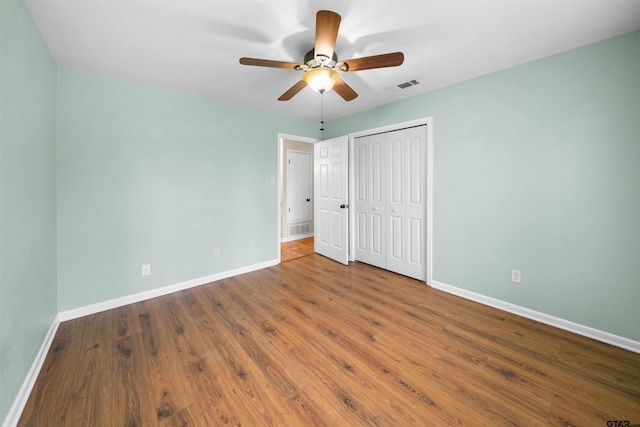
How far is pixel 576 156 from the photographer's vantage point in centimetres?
216

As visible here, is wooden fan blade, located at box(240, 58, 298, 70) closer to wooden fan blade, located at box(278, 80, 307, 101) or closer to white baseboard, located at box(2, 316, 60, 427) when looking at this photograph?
wooden fan blade, located at box(278, 80, 307, 101)

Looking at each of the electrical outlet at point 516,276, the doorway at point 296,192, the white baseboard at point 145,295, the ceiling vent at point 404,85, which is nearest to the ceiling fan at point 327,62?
the ceiling vent at point 404,85

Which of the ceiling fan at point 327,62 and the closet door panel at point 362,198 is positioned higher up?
the ceiling fan at point 327,62

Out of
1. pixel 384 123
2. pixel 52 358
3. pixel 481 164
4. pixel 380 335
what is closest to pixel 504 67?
pixel 481 164

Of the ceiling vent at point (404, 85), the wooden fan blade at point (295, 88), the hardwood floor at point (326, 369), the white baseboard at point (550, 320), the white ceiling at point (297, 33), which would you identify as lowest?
the hardwood floor at point (326, 369)

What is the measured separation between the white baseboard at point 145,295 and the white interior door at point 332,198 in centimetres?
124

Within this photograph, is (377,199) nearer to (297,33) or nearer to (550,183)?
(550,183)

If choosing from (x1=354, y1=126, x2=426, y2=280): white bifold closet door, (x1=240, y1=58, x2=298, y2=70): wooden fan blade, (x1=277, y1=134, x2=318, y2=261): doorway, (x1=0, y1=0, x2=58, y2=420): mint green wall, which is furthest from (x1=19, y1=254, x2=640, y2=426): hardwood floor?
(x1=277, y1=134, x2=318, y2=261): doorway

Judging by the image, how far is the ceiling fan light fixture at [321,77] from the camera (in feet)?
5.91

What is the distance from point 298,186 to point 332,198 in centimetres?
181

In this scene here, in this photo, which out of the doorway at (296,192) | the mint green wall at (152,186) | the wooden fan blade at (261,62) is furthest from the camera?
the doorway at (296,192)

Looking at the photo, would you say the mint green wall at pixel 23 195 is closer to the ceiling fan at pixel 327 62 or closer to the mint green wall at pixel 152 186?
the mint green wall at pixel 152 186

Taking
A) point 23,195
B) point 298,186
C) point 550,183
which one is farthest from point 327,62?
point 298,186

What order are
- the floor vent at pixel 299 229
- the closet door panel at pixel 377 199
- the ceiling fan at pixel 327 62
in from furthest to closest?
the floor vent at pixel 299 229
the closet door panel at pixel 377 199
the ceiling fan at pixel 327 62
